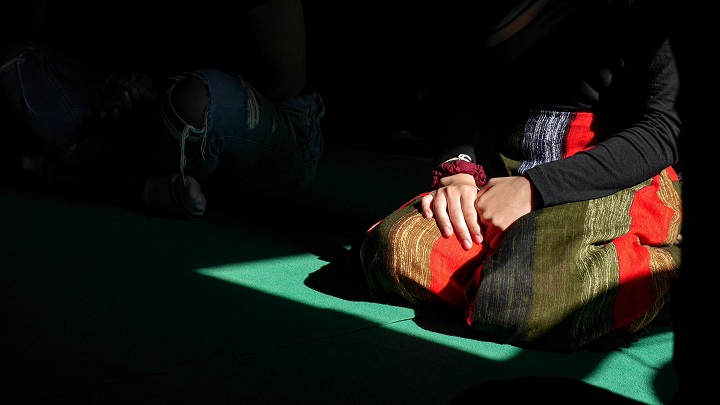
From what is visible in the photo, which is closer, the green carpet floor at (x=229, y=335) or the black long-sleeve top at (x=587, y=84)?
the green carpet floor at (x=229, y=335)

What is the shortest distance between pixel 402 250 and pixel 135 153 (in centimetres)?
123

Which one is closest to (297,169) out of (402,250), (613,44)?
(402,250)

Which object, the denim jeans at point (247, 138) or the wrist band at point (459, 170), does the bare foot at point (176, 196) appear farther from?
the wrist band at point (459, 170)

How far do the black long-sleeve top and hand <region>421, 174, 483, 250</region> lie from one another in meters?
0.14

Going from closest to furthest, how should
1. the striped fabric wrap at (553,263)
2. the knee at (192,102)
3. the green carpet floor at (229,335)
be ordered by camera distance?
1. the green carpet floor at (229,335)
2. the striped fabric wrap at (553,263)
3. the knee at (192,102)

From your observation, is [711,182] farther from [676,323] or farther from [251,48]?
[251,48]

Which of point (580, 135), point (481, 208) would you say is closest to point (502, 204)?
point (481, 208)

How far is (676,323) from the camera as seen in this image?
559 mm

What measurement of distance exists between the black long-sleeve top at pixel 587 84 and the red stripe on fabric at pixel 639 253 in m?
0.06

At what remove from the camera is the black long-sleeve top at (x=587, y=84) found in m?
1.50

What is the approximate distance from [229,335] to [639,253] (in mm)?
846

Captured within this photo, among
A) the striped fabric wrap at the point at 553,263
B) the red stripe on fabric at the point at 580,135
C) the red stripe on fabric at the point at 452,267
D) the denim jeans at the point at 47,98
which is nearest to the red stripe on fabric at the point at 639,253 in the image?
the striped fabric wrap at the point at 553,263

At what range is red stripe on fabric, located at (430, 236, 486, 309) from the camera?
1573 mm

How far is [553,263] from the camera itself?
143 cm
